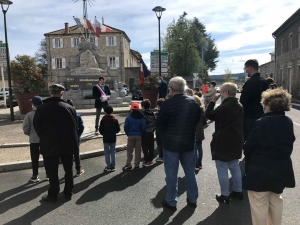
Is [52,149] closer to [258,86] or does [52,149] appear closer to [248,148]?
[248,148]

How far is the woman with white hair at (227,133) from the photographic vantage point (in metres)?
3.58

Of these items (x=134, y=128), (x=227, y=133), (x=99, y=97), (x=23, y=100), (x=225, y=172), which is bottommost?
(x=225, y=172)

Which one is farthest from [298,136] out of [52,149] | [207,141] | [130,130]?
[52,149]

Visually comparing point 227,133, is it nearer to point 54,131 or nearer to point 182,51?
point 54,131

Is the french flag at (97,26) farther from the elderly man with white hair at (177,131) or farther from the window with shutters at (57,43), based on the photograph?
the window with shutters at (57,43)

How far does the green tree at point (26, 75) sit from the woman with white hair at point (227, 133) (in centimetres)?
1038

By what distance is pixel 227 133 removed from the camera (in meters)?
3.65

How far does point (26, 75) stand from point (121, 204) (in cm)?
994

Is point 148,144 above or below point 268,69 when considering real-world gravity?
below

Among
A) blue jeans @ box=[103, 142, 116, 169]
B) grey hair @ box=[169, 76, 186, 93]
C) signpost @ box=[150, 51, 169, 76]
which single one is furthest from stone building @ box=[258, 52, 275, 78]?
grey hair @ box=[169, 76, 186, 93]

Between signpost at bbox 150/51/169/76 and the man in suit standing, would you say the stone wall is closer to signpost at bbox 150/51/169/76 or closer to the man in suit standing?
signpost at bbox 150/51/169/76

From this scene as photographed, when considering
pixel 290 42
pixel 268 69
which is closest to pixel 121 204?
pixel 290 42

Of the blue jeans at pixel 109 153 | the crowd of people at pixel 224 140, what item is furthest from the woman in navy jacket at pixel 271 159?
the blue jeans at pixel 109 153

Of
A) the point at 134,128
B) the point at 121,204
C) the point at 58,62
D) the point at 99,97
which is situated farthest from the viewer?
the point at 58,62
